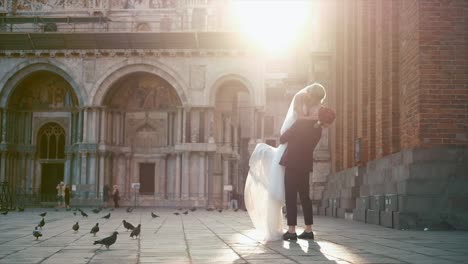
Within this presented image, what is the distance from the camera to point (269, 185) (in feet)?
27.5

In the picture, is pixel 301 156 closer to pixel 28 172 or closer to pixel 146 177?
pixel 146 177

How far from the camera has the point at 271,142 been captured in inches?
1232

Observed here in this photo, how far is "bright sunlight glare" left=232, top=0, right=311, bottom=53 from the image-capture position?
102ft

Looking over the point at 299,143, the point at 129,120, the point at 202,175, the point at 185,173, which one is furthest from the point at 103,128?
the point at 299,143

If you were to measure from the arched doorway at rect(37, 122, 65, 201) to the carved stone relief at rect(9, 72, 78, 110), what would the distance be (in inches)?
47.5

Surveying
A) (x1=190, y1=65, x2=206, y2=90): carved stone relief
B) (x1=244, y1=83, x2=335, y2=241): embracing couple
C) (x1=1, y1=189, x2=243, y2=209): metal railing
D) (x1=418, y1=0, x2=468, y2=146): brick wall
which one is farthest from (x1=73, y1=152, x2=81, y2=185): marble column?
(x1=244, y1=83, x2=335, y2=241): embracing couple

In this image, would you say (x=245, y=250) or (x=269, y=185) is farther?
(x=269, y=185)

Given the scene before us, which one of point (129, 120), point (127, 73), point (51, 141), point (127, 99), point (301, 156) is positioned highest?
point (127, 73)

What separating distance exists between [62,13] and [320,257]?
33.4 meters

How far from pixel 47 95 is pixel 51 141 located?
8.67ft

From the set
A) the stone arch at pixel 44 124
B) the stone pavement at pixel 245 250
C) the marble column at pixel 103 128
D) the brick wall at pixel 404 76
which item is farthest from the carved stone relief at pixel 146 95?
the stone pavement at pixel 245 250

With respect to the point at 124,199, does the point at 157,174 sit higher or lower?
higher

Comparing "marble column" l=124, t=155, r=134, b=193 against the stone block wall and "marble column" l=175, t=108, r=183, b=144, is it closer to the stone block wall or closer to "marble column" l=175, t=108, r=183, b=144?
"marble column" l=175, t=108, r=183, b=144

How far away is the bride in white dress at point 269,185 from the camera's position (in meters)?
8.11
